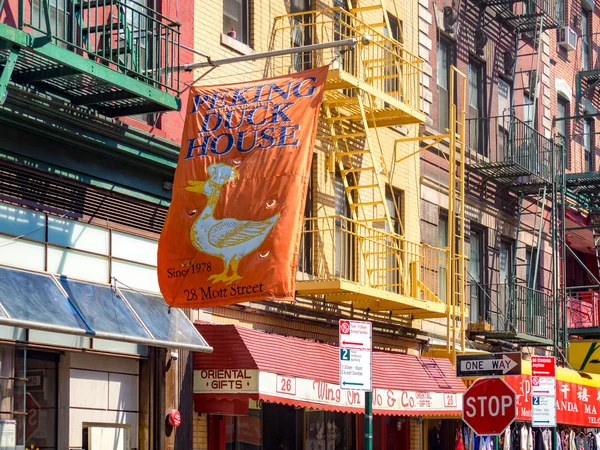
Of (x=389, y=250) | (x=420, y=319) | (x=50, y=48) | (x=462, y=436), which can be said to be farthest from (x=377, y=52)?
(x=50, y=48)

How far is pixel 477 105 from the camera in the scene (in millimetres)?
28672

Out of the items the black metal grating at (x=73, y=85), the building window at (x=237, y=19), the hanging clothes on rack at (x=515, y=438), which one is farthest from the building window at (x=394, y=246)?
the black metal grating at (x=73, y=85)

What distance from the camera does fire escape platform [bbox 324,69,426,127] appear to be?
2002 cm

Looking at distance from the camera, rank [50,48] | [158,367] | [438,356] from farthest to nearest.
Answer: [438,356], [158,367], [50,48]

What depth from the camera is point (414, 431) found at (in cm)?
2475

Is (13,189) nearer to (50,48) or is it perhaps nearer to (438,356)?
(50,48)

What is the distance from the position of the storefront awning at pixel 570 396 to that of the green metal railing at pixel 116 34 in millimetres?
9790

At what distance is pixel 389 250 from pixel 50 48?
10099 mm

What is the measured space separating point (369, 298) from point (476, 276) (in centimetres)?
744

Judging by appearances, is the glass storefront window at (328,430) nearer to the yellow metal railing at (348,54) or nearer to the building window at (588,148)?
the yellow metal railing at (348,54)

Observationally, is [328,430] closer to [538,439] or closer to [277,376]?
[277,376]

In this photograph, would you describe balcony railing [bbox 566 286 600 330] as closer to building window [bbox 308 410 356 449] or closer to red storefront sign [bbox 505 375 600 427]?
red storefront sign [bbox 505 375 600 427]

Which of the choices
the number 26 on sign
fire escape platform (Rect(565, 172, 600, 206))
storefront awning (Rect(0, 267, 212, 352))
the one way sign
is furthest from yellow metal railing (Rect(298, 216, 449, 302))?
fire escape platform (Rect(565, 172, 600, 206))

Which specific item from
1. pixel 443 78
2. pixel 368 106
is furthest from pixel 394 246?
pixel 443 78
